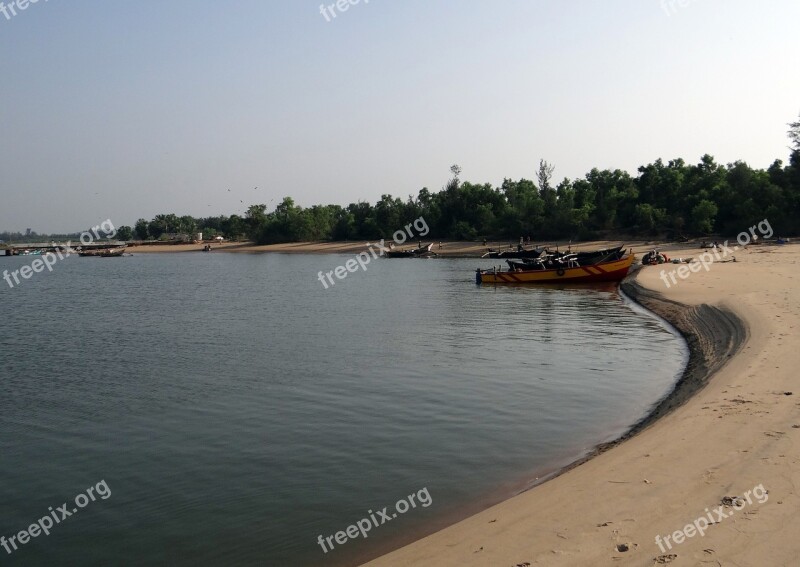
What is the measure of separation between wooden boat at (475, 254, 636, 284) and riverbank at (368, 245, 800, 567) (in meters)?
32.9

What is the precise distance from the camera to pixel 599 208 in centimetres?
9025

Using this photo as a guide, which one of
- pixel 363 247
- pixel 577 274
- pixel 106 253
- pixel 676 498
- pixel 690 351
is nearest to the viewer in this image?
pixel 676 498

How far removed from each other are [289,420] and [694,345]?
13450 mm

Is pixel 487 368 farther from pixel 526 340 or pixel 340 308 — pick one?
pixel 340 308

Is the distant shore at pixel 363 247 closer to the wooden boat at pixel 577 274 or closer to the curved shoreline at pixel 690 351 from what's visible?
the wooden boat at pixel 577 274

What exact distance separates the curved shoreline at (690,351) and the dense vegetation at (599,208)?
46.1 metres

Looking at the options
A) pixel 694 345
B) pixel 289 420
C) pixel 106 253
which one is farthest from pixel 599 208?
pixel 106 253

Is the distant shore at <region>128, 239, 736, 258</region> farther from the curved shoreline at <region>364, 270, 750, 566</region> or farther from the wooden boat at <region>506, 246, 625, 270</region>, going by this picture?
the curved shoreline at <region>364, 270, 750, 566</region>

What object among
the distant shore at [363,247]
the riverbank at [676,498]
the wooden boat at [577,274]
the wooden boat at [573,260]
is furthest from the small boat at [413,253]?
the riverbank at [676,498]

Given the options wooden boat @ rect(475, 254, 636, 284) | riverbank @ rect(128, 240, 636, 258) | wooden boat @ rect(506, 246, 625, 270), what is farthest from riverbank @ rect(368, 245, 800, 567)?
riverbank @ rect(128, 240, 636, 258)

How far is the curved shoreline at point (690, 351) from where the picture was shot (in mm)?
10750

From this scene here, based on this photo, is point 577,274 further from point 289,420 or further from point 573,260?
point 289,420

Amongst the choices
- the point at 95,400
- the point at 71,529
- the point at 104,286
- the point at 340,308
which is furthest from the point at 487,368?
the point at 104,286

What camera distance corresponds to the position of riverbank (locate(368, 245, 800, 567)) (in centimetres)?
677
